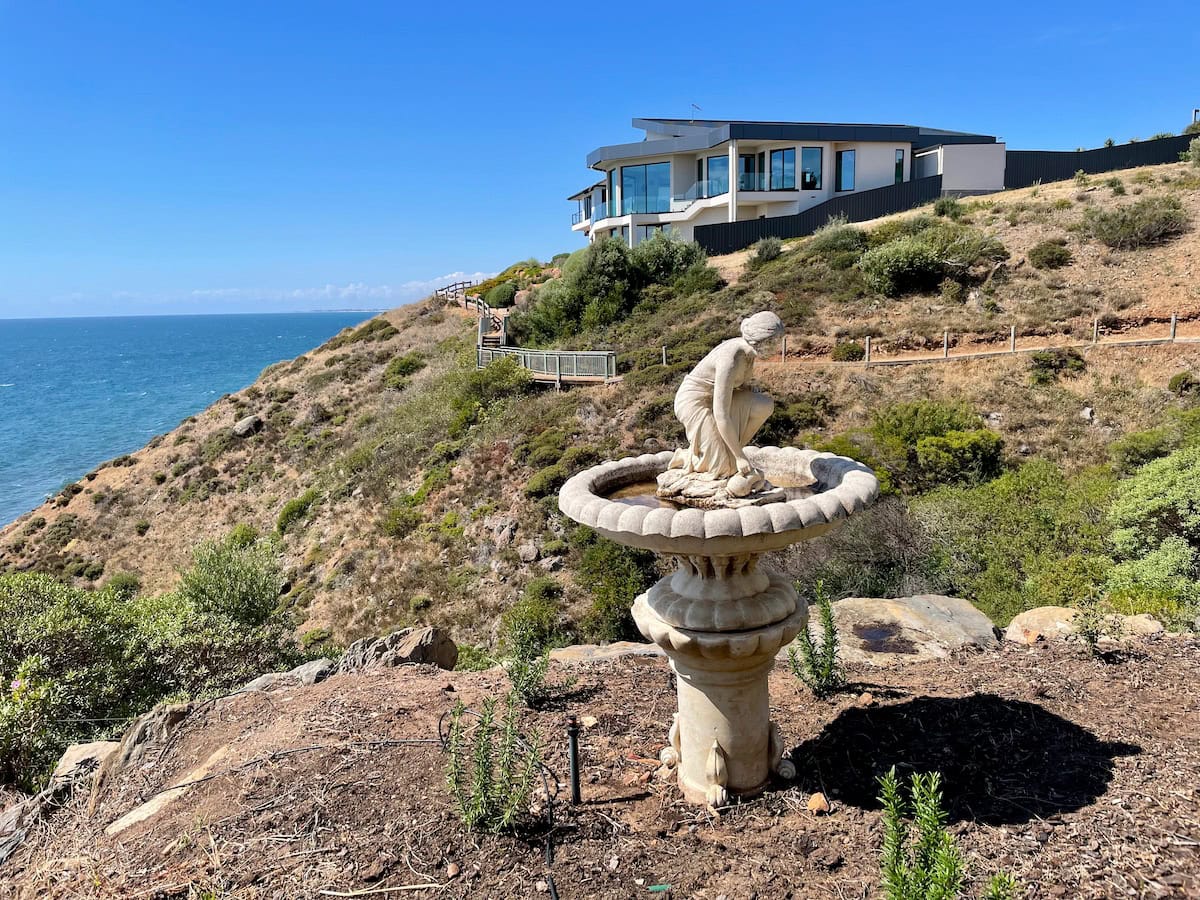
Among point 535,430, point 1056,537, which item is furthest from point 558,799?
point 535,430

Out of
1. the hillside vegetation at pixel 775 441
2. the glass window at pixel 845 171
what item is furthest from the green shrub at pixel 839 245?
the glass window at pixel 845 171

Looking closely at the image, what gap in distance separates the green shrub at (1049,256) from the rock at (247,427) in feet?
107

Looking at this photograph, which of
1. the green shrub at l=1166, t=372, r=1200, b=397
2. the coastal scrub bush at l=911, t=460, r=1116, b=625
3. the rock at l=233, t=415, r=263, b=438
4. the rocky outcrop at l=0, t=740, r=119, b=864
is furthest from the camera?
the rock at l=233, t=415, r=263, b=438

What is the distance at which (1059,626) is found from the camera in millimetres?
6887

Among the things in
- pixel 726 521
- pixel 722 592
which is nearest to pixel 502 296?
pixel 722 592

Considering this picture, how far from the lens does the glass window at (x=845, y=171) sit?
37.1 m

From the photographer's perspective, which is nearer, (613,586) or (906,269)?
(613,586)

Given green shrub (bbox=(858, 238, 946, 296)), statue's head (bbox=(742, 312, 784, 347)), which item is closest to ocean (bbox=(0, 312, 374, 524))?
green shrub (bbox=(858, 238, 946, 296))

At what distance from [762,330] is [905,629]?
4.46m

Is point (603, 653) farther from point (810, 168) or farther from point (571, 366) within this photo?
point (810, 168)

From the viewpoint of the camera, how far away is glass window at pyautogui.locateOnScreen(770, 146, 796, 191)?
120 ft

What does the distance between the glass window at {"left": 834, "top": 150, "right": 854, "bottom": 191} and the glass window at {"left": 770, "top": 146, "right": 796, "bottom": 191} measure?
244cm

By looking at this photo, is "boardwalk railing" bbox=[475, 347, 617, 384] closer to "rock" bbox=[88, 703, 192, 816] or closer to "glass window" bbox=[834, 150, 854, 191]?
"rock" bbox=[88, 703, 192, 816]

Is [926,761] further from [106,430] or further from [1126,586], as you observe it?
[106,430]
